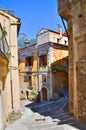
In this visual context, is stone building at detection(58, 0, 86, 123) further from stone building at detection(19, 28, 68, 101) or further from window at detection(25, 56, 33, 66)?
window at detection(25, 56, 33, 66)

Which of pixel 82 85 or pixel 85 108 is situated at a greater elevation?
pixel 82 85

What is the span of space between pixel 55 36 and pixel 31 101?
9317mm

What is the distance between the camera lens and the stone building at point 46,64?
89.8ft

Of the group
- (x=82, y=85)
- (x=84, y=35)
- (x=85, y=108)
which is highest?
(x=84, y=35)

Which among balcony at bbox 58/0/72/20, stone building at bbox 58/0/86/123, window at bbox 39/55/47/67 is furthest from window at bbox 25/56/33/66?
stone building at bbox 58/0/86/123

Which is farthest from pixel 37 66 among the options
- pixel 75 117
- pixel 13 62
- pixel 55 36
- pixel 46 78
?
pixel 75 117

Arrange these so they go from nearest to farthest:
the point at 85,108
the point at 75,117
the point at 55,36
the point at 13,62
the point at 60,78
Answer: the point at 85,108 < the point at 75,117 < the point at 13,62 < the point at 60,78 < the point at 55,36

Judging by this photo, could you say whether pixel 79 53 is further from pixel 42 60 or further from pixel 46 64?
pixel 42 60

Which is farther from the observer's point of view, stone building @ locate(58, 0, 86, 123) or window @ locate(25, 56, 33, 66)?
window @ locate(25, 56, 33, 66)

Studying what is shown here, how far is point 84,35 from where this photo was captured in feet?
44.4

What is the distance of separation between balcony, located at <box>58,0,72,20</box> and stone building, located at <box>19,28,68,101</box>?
10.4 meters

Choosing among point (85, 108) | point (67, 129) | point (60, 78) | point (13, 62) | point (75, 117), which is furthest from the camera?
point (60, 78)

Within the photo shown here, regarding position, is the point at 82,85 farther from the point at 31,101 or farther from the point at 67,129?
the point at 31,101

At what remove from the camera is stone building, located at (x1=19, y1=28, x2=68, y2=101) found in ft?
89.8
